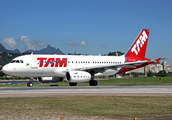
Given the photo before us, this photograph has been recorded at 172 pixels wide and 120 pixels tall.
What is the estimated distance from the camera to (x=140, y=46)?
47812 millimetres

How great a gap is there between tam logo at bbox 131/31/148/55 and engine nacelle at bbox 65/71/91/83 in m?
14.0

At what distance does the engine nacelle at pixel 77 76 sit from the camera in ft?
118

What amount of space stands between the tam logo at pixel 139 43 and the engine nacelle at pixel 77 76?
A: 1404 centimetres

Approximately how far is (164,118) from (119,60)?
1260 inches

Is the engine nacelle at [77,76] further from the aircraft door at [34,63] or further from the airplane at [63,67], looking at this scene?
the aircraft door at [34,63]

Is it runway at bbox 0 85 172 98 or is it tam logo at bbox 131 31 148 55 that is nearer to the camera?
runway at bbox 0 85 172 98

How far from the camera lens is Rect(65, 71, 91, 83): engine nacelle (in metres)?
35.9

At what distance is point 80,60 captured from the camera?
4081 centimetres

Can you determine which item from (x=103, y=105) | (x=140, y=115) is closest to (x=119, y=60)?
(x=103, y=105)

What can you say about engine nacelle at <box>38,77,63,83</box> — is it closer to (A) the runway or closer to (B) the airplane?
(B) the airplane

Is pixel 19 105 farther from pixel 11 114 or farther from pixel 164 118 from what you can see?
pixel 164 118

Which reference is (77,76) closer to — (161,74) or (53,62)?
(53,62)

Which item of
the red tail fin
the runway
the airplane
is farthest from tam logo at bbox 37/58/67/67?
the red tail fin

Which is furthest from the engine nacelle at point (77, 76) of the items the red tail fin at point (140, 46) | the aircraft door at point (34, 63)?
the red tail fin at point (140, 46)
